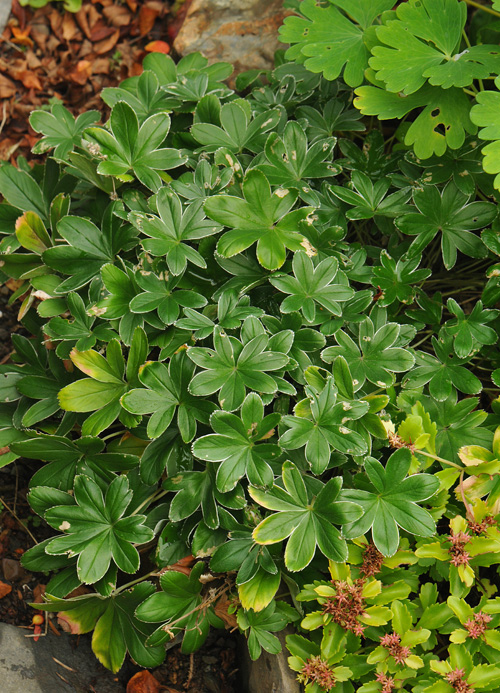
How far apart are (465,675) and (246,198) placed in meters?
1.39

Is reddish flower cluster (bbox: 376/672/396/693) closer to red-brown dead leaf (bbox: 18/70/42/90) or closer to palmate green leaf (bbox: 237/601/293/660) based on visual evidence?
palmate green leaf (bbox: 237/601/293/660)

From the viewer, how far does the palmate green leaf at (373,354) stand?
1656 millimetres

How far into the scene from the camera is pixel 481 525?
154cm

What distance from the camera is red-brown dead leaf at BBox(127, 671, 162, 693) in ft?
5.86

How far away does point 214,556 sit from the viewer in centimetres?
154

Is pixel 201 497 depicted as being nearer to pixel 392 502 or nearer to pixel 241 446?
pixel 241 446

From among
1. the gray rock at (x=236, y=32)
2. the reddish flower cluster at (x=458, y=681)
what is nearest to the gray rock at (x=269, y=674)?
the reddish flower cluster at (x=458, y=681)

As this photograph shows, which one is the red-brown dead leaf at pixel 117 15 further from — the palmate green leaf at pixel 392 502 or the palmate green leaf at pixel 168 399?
the palmate green leaf at pixel 392 502

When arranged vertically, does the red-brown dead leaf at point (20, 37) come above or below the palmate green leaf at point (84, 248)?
above

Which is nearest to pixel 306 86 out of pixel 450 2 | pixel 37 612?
pixel 450 2

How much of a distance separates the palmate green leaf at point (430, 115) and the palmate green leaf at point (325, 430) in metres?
0.88

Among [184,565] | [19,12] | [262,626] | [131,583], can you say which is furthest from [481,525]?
[19,12]

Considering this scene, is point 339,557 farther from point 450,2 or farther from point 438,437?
point 450,2

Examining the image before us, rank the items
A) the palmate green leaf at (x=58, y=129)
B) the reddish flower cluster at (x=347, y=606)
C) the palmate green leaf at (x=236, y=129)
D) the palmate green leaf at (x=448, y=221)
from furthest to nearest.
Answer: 1. the palmate green leaf at (x=58, y=129)
2. the palmate green leaf at (x=236, y=129)
3. the palmate green leaf at (x=448, y=221)
4. the reddish flower cluster at (x=347, y=606)
